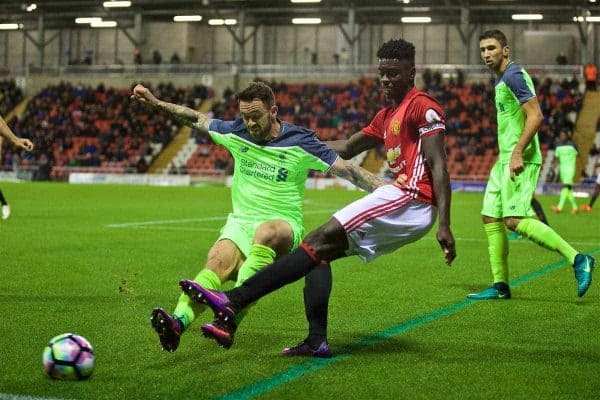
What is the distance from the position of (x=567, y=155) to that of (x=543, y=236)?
51.8 feet

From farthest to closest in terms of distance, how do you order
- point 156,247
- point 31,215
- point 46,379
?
point 31,215, point 156,247, point 46,379

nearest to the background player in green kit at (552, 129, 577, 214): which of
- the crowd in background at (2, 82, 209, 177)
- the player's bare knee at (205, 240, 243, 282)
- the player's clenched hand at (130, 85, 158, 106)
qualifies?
the player's bare knee at (205, 240, 243, 282)

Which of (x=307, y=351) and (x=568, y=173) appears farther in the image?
(x=568, y=173)

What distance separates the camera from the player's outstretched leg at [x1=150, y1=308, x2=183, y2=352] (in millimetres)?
4875

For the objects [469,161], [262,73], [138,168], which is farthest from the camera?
[262,73]

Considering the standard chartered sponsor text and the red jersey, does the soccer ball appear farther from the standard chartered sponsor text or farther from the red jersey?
the red jersey

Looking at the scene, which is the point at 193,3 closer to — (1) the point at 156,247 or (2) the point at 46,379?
(1) the point at 156,247

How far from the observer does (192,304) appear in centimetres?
527

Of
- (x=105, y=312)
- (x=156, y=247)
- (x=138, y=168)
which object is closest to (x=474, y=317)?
(x=105, y=312)

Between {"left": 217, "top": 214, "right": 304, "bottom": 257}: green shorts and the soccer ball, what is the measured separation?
131 centimetres

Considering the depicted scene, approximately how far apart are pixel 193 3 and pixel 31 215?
1298 inches

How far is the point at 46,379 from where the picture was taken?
4715mm

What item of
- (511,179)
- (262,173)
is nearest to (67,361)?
(262,173)

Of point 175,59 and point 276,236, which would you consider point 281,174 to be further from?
point 175,59
